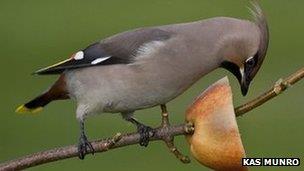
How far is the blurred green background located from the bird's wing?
103 centimetres

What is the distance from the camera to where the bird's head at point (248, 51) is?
1.52 metres

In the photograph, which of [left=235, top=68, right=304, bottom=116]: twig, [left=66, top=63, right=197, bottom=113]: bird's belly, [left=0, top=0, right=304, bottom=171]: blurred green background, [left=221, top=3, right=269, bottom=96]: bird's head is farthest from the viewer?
[left=0, top=0, right=304, bottom=171]: blurred green background

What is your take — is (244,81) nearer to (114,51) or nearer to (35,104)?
(114,51)

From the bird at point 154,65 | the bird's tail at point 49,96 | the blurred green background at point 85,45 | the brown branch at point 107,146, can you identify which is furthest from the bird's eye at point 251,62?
the blurred green background at point 85,45

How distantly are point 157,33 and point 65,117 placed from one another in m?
1.32

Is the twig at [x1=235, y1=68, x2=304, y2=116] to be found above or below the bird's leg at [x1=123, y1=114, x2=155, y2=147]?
above

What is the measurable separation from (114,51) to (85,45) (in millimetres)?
1183

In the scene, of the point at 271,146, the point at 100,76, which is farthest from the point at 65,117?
the point at 100,76

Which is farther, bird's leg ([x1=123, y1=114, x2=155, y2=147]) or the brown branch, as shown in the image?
bird's leg ([x1=123, y1=114, x2=155, y2=147])

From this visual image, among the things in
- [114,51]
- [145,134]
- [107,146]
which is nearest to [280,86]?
[107,146]

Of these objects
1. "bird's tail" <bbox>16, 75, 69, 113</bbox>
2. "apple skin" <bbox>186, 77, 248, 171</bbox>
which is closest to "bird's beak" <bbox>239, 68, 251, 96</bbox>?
"apple skin" <bbox>186, 77, 248, 171</bbox>

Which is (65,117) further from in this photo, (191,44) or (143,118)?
(191,44)

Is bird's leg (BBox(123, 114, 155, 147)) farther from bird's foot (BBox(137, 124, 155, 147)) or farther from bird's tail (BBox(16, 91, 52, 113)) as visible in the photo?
bird's tail (BBox(16, 91, 52, 113))

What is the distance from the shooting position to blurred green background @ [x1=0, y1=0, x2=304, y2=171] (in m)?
2.85
